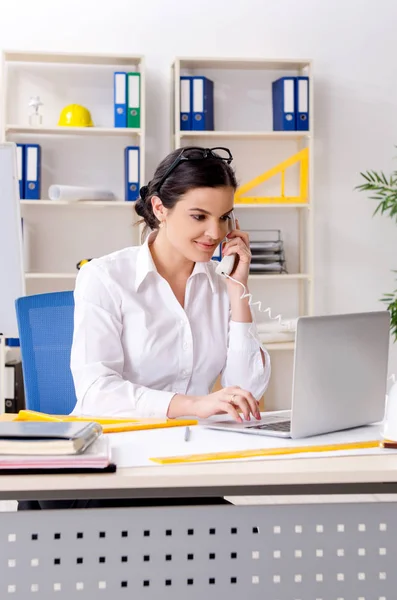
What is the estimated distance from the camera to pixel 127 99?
14.5 feet

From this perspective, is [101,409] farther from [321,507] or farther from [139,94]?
[139,94]

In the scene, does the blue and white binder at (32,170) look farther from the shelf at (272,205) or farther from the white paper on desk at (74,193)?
the shelf at (272,205)

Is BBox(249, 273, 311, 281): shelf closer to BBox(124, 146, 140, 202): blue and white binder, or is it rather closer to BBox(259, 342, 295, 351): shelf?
BBox(259, 342, 295, 351): shelf

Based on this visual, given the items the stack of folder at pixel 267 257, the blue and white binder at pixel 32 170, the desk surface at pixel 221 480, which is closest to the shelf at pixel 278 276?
the stack of folder at pixel 267 257

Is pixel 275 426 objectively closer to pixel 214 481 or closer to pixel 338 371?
pixel 338 371

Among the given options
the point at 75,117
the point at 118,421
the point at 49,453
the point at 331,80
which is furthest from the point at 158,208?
the point at 331,80

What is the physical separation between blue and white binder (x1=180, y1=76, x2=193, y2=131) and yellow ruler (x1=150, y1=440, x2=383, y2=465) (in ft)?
10.8

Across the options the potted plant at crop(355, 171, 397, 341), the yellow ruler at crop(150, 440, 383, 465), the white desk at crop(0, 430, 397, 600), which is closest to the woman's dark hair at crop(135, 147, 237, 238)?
the yellow ruler at crop(150, 440, 383, 465)

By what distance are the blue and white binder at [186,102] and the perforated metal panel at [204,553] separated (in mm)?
3481

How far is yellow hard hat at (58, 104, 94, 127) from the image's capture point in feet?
14.6

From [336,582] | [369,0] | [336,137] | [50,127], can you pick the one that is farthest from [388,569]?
[369,0]

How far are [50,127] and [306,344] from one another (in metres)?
3.26

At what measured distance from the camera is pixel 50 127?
435cm

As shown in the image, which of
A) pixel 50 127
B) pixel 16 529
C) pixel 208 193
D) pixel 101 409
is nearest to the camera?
pixel 16 529
